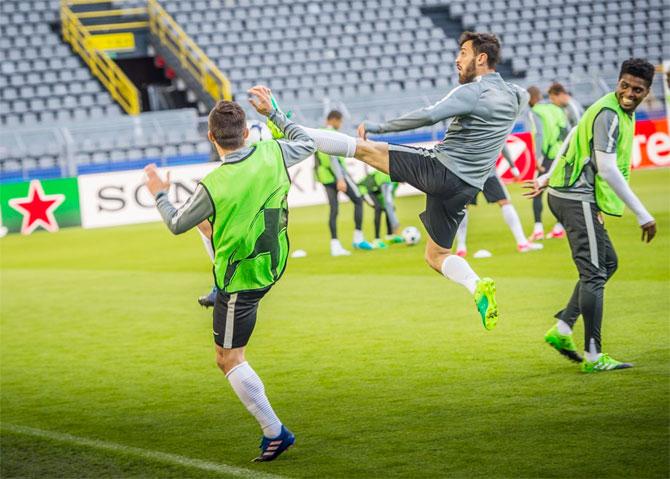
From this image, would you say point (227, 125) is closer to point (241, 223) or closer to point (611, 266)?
point (241, 223)

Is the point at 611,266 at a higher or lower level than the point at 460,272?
higher

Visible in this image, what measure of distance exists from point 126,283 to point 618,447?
10.1 meters

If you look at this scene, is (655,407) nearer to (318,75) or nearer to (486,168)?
(486,168)

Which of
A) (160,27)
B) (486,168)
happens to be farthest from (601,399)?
(160,27)

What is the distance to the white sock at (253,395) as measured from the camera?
615cm

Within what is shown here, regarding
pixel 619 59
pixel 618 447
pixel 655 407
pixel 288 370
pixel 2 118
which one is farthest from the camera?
pixel 619 59

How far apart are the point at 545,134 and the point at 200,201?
1071 centimetres

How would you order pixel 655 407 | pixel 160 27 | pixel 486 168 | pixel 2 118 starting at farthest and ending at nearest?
pixel 160 27, pixel 2 118, pixel 486 168, pixel 655 407

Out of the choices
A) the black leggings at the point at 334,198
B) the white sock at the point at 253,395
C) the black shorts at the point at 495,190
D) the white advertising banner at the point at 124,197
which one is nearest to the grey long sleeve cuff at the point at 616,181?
the white sock at the point at 253,395

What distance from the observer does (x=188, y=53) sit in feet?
102

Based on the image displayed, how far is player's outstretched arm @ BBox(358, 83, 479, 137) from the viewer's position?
277 inches

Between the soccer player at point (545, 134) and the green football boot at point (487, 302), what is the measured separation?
332 inches

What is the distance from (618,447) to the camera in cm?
587

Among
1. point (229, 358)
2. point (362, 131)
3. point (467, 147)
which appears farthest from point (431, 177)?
point (229, 358)
